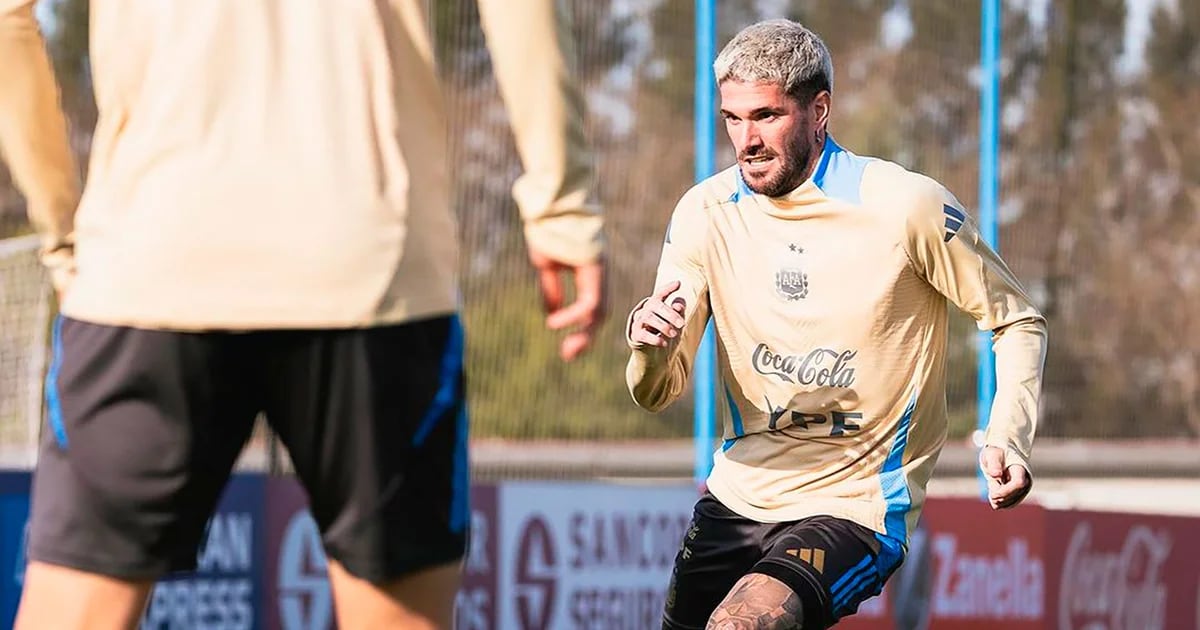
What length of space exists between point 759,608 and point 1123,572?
813cm

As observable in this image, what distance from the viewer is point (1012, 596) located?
1131cm

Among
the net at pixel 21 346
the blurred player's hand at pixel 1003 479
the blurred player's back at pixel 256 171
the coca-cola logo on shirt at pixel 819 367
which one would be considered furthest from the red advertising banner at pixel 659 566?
the blurred player's back at pixel 256 171

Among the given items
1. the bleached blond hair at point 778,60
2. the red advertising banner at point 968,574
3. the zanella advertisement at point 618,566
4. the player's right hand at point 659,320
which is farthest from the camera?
the red advertising banner at point 968,574

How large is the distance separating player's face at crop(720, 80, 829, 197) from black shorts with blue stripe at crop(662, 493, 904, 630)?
824mm

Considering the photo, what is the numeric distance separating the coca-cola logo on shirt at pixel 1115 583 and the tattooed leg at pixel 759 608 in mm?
7256

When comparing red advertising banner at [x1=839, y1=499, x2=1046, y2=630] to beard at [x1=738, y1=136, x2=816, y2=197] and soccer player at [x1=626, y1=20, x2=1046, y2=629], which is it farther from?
beard at [x1=738, y1=136, x2=816, y2=197]

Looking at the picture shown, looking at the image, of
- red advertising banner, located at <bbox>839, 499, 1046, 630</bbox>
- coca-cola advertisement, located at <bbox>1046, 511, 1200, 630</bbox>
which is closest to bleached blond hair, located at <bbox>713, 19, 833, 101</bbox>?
red advertising banner, located at <bbox>839, 499, 1046, 630</bbox>

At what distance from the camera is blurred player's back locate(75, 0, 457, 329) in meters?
2.92

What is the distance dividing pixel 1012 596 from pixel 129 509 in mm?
8934

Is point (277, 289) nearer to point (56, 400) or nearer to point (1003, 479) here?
point (56, 400)

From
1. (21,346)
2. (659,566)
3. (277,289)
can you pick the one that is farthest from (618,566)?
(277,289)

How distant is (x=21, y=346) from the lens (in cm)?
987

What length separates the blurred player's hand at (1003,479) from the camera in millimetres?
4734

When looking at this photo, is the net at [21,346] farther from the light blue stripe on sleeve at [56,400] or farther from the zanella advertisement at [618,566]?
the light blue stripe on sleeve at [56,400]
